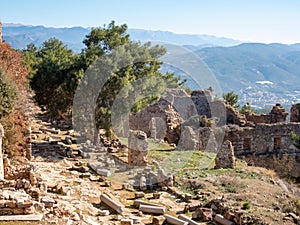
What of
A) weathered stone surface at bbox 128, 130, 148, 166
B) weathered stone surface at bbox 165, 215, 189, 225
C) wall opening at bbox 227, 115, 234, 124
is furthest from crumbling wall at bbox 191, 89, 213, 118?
weathered stone surface at bbox 165, 215, 189, 225

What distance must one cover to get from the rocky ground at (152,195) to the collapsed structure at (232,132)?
697 centimetres

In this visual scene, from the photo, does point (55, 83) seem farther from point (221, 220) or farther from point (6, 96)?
point (221, 220)

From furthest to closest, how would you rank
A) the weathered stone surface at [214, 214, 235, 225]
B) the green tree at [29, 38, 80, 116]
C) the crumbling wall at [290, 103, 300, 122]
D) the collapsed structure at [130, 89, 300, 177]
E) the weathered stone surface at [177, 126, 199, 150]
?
the crumbling wall at [290, 103, 300, 122], the collapsed structure at [130, 89, 300, 177], the weathered stone surface at [177, 126, 199, 150], the green tree at [29, 38, 80, 116], the weathered stone surface at [214, 214, 235, 225]

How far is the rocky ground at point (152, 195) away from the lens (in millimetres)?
14789

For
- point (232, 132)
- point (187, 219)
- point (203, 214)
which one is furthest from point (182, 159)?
point (187, 219)

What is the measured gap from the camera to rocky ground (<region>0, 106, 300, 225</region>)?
1479 cm

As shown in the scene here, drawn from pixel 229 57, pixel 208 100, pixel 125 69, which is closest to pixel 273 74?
pixel 229 57

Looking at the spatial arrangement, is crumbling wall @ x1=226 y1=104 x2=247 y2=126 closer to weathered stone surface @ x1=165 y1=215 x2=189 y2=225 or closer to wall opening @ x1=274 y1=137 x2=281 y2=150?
wall opening @ x1=274 y1=137 x2=281 y2=150

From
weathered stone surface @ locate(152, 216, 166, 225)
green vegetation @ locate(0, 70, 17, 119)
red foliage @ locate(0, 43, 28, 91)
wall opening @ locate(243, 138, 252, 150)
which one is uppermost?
red foliage @ locate(0, 43, 28, 91)

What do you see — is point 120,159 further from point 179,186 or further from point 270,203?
point 270,203

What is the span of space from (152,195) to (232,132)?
16291mm

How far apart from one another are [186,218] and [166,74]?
74.1 ft

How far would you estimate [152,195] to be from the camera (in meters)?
18.5

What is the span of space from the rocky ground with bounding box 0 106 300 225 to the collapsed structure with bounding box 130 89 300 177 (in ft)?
22.9
